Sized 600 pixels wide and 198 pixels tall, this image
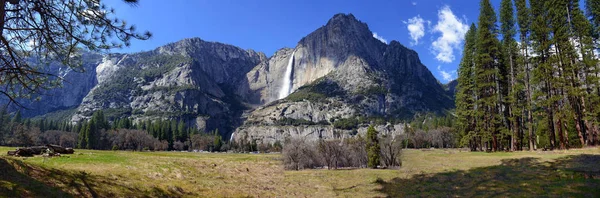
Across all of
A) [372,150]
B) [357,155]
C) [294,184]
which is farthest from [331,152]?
[294,184]

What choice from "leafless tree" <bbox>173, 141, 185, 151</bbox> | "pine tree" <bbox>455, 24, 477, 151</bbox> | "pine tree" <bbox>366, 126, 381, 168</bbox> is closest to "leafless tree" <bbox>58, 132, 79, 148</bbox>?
"leafless tree" <bbox>173, 141, 185, 151</bbox>

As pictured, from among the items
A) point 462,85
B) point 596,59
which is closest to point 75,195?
point 596,59

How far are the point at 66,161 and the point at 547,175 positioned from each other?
92.3 feet

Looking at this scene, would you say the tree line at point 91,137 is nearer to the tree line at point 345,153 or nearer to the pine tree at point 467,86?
the tree line at point 345,153

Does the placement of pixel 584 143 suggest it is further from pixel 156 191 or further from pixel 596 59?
pixel 156 191

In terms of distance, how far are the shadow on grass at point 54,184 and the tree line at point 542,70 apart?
1541 inches

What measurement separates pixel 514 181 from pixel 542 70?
23.5 meters

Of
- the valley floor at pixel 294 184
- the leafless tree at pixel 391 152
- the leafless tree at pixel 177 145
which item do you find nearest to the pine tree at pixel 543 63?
the valley floor at pixel 294 184

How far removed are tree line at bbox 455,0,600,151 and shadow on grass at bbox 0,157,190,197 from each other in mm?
39129

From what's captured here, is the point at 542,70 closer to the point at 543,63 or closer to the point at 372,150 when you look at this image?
the point at 543,63

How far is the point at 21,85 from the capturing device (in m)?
12.0

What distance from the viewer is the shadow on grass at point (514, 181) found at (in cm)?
1559

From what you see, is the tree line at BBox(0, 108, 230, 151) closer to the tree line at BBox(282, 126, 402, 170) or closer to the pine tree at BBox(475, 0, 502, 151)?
the tree line at BBox(282, 126, 402, 170)

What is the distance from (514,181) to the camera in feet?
62.2
